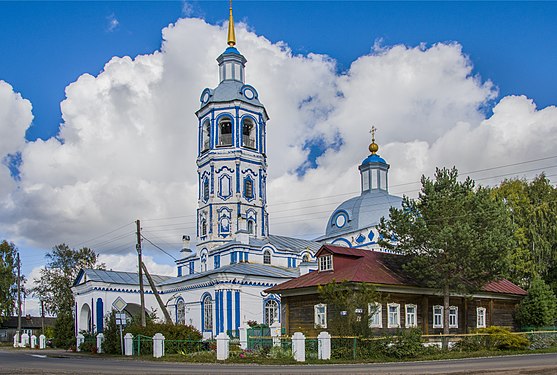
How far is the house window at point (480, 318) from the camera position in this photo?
37375 millimetres

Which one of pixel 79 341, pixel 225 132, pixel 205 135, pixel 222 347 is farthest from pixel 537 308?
pixel 205 135

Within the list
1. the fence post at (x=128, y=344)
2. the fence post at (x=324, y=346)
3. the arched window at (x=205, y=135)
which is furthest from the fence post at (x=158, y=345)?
the arched window at (x=205, y=135)

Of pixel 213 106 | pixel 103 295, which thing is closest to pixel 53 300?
pixel 103 295

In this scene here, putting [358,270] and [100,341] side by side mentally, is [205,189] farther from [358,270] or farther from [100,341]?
[358,270]

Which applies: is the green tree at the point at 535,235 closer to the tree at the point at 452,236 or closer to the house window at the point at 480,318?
the house window at the point at 480,318

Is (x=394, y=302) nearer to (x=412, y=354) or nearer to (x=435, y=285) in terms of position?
(x=435, y=285)

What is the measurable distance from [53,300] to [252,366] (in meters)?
Answer: 47.4

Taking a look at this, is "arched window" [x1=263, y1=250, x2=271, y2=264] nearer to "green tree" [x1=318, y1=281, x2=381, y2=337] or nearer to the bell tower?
the bell tower

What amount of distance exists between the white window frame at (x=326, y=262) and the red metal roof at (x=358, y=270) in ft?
0.61

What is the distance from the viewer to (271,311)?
48.0m

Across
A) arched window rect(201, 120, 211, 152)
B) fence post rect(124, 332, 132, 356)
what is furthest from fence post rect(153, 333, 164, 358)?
arched window rect(201, 120, 211, 152)

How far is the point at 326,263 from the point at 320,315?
2866mm

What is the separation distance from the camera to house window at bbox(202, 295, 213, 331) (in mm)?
47219

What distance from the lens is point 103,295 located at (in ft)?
168
